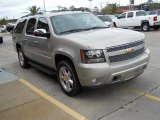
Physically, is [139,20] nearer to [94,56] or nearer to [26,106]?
[94,56]

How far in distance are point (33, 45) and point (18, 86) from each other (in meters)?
1.24

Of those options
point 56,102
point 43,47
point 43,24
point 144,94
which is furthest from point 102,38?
point 43,24

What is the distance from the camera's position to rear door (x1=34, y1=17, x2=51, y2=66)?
19.3ft

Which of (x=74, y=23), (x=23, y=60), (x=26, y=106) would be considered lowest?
(x=26, y=106)

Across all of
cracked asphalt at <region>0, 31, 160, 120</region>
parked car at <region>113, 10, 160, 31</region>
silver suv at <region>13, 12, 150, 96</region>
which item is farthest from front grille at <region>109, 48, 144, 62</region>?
parked car at <region>113, 10, 160, 31</region>

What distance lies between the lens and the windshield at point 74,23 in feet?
18.7

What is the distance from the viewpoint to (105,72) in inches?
175

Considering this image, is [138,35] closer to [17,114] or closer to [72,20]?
[72,20]

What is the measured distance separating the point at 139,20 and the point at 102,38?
52.4 feet

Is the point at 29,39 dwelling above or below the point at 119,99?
above

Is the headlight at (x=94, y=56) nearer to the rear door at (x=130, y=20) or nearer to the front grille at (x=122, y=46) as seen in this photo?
the front grille at (x=122, y=46)

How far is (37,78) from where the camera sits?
705cm

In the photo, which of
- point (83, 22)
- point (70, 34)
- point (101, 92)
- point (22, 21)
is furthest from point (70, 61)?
point (22, 21)

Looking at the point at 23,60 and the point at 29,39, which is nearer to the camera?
the point at 29,39
